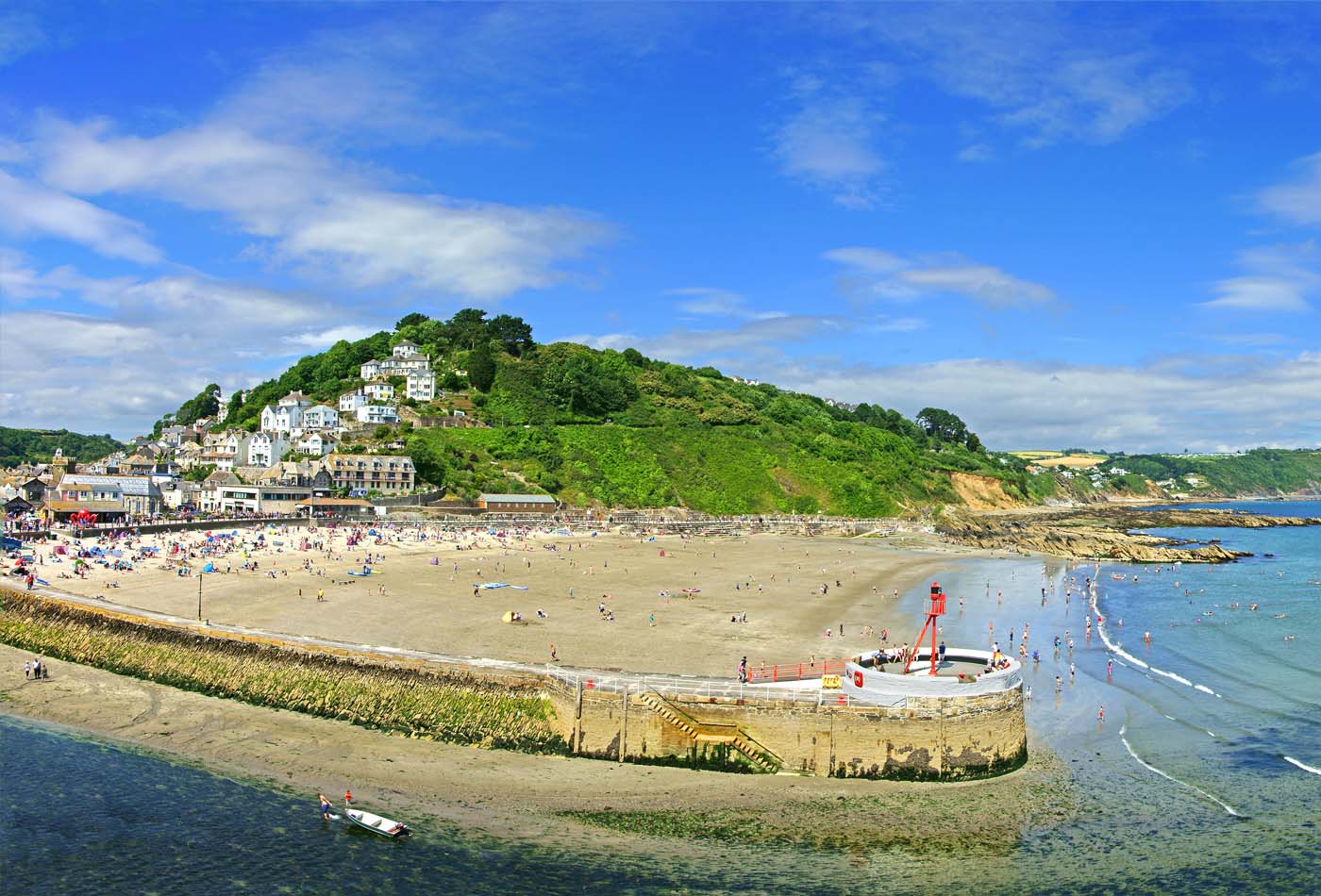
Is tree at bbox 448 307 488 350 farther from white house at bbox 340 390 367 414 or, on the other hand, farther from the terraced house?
the terraced house

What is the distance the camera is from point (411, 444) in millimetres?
96875

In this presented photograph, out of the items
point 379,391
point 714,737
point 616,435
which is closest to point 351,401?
point 379,391

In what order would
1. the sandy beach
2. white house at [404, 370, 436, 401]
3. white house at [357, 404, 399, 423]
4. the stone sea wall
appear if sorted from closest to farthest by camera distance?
the stone sea wall → the sandy beach → white house at [357, 404, 399, 423] → white house at [404, 370, 436, 401]

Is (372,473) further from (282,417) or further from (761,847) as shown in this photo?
(761,847)

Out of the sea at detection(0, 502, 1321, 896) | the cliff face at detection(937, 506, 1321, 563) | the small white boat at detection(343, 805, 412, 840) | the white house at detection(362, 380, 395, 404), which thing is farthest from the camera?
the white house at detection(362, 380, 395, 404)

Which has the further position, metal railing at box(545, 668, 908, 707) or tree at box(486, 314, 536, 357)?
tree at box(486, 314, 536, 357)

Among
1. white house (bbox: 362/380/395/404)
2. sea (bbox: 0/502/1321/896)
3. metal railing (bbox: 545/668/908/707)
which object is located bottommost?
sea (bbox: 0/502/1321/896)

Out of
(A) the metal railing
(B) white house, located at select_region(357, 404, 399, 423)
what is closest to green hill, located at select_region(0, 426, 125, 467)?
(B) white house, located at select_region(357, 404, 399, 423)

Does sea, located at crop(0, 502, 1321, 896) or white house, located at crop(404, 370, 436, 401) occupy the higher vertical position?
white house, located at crop(404, 370, 436, 401)

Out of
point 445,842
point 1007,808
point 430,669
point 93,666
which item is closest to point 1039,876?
point 1007,808

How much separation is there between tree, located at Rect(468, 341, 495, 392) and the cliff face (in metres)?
60.7

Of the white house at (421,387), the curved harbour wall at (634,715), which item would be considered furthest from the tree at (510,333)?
the curved harbour wall at (634,715)

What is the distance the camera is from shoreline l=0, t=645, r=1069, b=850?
1875cm

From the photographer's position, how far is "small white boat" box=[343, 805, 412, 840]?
1812 centimetres
